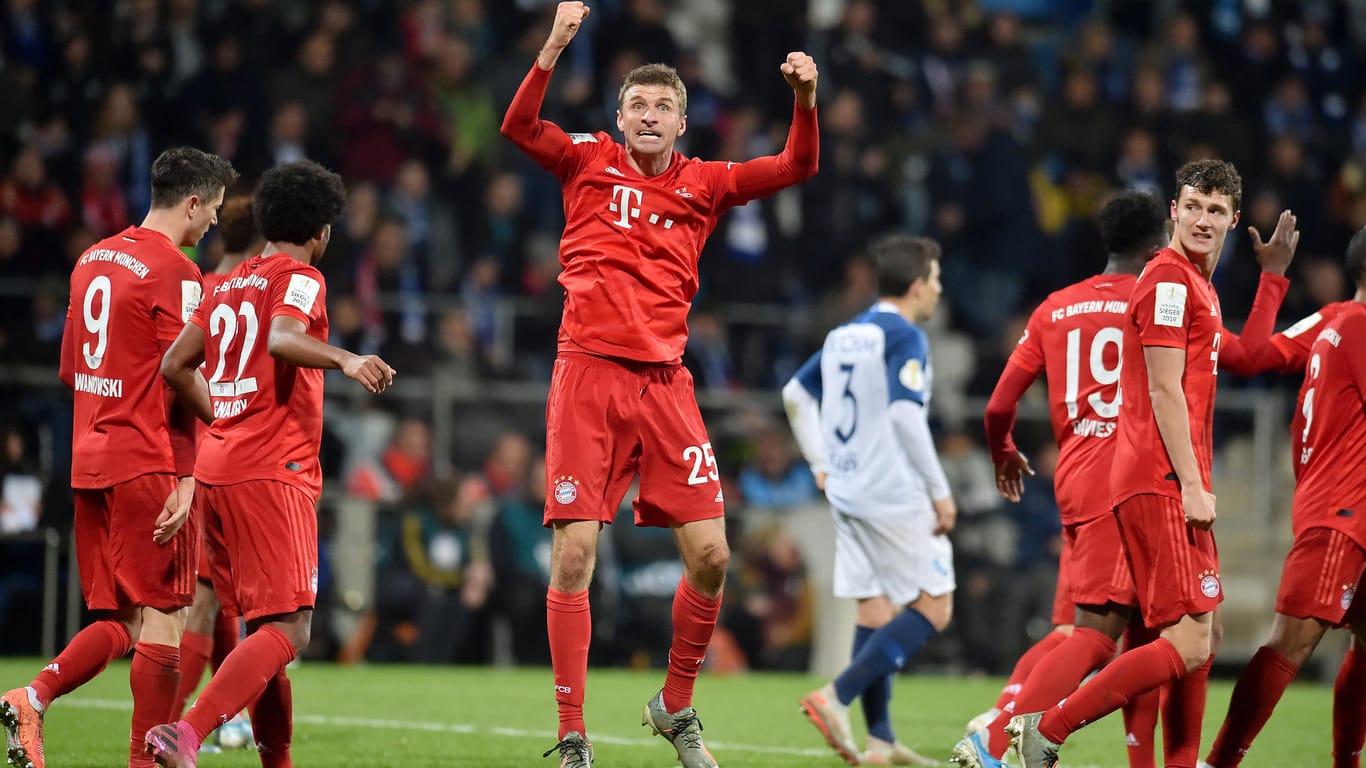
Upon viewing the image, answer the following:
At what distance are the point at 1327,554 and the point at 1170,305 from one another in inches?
54.5

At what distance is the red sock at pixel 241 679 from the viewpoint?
18.1 feet

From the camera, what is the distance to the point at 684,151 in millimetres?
16047

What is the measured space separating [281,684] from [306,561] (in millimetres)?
448

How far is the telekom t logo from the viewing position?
6.40 meters

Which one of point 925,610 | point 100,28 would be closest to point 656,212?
point 925,610

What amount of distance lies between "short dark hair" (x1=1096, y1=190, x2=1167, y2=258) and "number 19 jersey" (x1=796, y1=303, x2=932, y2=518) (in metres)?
1.61

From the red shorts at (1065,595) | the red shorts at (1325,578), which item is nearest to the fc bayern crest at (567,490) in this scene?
the red shorts at (1065,595)

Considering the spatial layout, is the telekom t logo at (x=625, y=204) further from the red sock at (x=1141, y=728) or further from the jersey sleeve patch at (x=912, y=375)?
the red sock at (x=1141, y=728)

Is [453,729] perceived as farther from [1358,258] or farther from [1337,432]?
[1358,258]

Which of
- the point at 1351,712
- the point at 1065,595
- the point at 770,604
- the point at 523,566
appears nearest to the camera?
the point at 1351,712

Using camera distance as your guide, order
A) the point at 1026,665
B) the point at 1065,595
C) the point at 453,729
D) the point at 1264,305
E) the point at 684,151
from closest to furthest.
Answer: the point at 1264,305 → the point at 1065,595 → the point at 1026,665 → the point at 453,729 → the point at 684,151

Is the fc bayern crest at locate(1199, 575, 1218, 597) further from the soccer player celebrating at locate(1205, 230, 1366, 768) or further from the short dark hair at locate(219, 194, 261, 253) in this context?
the short dark hair at locate(219, 194, 261, 253)

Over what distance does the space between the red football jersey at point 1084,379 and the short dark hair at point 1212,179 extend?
2.51 ft

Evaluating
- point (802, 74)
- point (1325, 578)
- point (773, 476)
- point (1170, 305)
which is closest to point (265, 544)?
point (802, 74)
